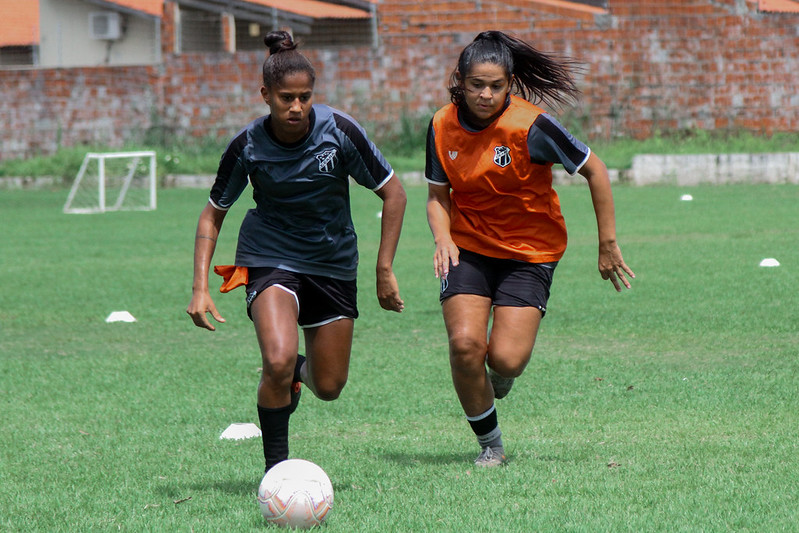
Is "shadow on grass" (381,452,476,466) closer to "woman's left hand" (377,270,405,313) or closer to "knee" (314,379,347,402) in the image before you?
"knee" (314,379,347,402)

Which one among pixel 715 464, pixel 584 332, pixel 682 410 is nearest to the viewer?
pixel 715 464

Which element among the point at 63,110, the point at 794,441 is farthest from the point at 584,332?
the point at 63,110

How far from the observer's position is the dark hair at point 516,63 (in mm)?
5555

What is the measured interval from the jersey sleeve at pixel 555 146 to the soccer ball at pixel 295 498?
Result: 1.87m

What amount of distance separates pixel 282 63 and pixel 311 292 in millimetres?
1062

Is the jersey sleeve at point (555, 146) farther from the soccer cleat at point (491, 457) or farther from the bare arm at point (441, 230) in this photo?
the soccer cleat at point (491, 457)

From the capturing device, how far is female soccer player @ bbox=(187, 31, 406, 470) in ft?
16.9

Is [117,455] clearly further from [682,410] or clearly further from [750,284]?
[750,284]

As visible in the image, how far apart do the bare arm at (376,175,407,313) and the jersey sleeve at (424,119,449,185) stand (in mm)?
317

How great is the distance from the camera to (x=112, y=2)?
39.4m

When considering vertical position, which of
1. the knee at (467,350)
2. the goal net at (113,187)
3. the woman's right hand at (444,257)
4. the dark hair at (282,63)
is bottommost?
the goal net at (113,187)

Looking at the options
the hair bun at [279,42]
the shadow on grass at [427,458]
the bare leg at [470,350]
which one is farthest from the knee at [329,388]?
the hair bun at [279,42]

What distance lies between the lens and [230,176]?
545cm

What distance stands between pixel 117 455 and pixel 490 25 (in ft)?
86.5
